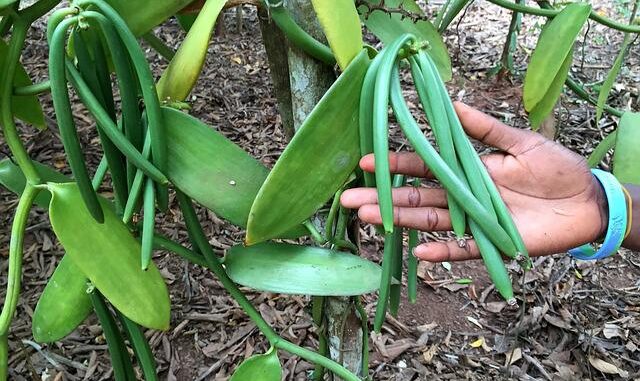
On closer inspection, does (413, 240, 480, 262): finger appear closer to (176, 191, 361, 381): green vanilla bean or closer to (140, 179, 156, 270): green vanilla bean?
(176, 191, 361, 381): green vanilla bean

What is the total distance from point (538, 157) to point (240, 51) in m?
1.69

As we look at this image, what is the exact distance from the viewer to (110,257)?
548 mm

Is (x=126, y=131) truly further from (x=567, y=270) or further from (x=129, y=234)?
(x=567, y=270)

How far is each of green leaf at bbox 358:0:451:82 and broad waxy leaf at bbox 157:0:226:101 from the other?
0.17m

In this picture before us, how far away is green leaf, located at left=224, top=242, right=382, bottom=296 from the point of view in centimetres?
58

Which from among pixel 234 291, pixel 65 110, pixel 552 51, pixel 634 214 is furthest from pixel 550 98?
pixel 65 110

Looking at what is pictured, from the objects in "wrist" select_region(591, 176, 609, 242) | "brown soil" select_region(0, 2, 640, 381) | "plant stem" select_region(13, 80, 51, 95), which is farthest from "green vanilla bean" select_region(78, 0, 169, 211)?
"brown soil" select_region(0, 2, 640, 381)

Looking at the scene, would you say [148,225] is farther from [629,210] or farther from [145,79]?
[629,210]

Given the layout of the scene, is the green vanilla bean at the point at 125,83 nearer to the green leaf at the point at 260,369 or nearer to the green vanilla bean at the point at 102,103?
the green vanilla bean at the point at 102,103

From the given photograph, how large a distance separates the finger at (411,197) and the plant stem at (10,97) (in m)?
0.30

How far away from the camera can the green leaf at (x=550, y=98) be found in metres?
0.75

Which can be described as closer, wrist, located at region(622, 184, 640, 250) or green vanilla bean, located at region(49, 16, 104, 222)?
green vanilla bean, located at region(49, 16, 104, 222)

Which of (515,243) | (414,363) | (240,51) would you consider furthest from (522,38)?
(515,243)

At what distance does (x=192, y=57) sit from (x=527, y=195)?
17.2 inches
